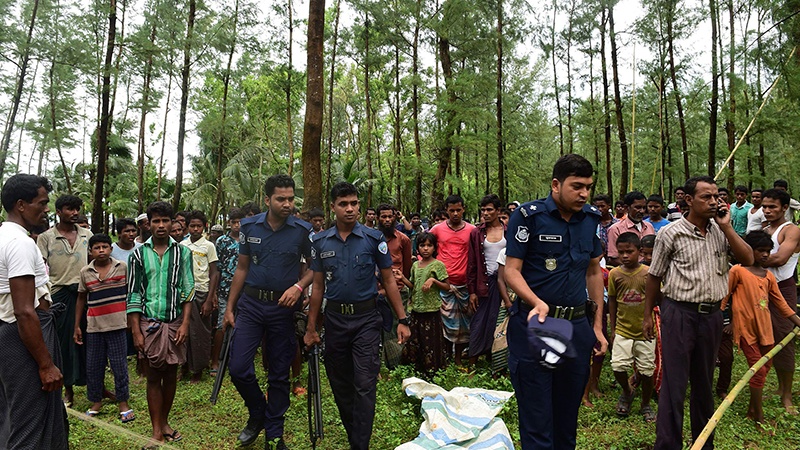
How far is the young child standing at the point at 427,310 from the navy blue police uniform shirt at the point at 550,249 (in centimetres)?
233

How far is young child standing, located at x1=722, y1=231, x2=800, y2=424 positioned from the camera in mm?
4258

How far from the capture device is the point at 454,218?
570 cm

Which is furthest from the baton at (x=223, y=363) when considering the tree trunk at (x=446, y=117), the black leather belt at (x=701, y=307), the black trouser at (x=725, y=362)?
the tree trunk at (x=446, y=117)

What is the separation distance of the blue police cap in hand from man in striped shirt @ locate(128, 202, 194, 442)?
115 inches

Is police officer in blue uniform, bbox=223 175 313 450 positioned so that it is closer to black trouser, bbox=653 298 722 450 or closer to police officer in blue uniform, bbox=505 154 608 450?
police officer in blue uniform, bbox=505 154 608 450

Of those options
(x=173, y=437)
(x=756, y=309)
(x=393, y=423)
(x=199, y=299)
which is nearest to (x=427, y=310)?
(x=393, y=423)

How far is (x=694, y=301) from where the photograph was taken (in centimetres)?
338

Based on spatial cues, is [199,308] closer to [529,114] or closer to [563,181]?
[563,181]

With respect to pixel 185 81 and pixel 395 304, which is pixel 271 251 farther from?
pixel 185 81

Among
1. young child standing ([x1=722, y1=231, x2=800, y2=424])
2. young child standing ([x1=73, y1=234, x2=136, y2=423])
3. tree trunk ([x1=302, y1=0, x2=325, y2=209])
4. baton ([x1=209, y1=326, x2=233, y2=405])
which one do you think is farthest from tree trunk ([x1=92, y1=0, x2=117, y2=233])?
young child standing ([x1=722, y1=231, x2=800, y2=424])

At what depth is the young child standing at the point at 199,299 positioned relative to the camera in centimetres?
591

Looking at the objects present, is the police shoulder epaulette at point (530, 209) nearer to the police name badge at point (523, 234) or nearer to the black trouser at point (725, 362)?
the police name badge at point (523, 234)

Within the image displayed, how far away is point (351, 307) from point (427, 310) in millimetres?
1857

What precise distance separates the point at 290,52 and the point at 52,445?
16.7m
